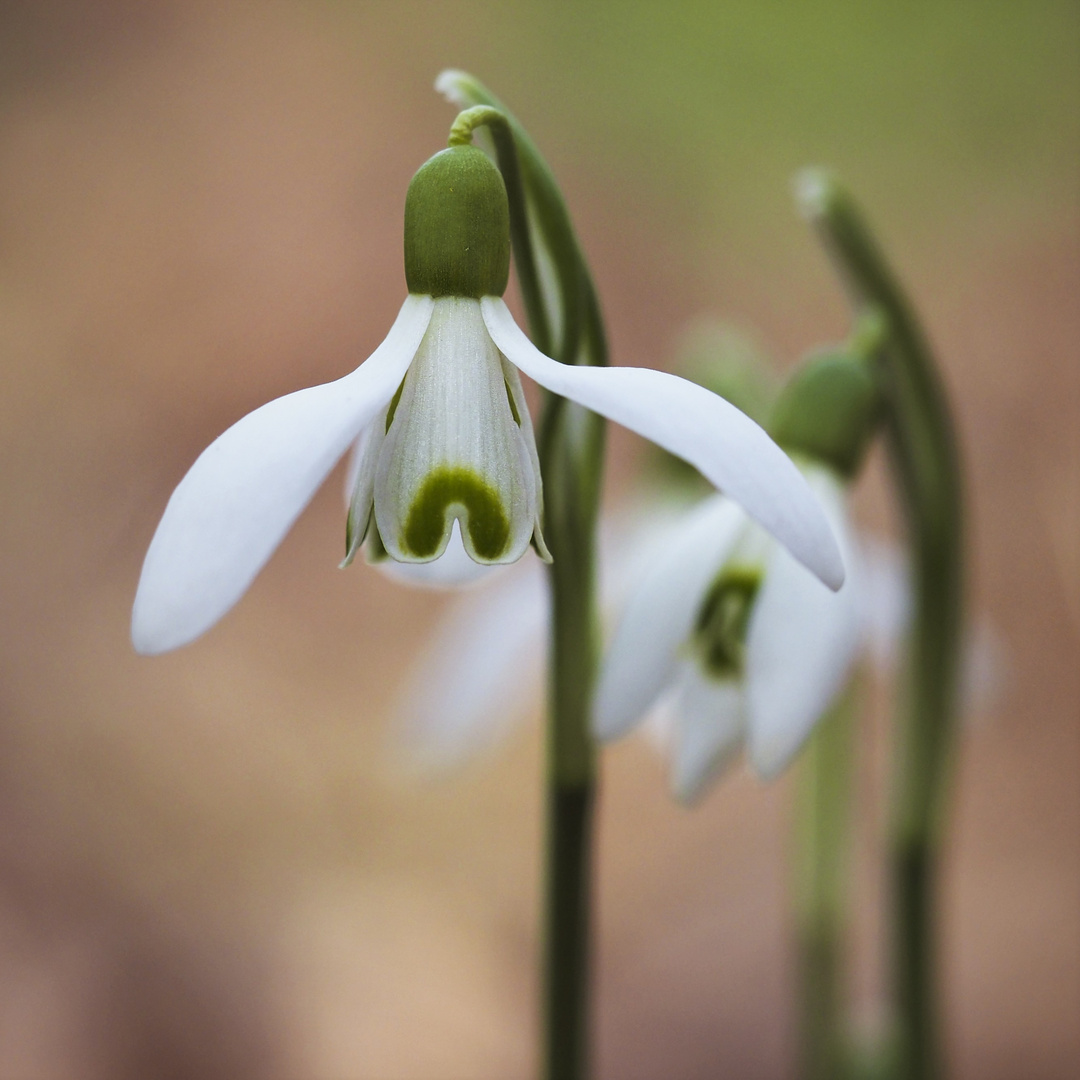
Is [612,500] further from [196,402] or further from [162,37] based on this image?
[162,37]

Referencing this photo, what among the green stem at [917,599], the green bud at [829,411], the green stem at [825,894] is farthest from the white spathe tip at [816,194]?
the green stem at [825,894]

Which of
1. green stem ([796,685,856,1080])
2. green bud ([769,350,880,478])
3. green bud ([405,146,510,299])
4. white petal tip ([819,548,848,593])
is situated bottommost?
green stem ([796,685,856,1080])

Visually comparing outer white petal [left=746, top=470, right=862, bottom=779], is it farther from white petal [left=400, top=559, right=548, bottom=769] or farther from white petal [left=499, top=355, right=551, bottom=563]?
white petal [left=400, top=559, right=548, bottom=769]

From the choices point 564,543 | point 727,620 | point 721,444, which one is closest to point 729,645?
point 727,620

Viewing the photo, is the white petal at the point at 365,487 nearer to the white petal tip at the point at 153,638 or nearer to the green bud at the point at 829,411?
the white petal tip at the point at 153,638

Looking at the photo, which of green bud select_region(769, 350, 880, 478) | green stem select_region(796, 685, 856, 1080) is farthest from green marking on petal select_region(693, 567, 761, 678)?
green stem select_region(796, 685, 856, 1080)
